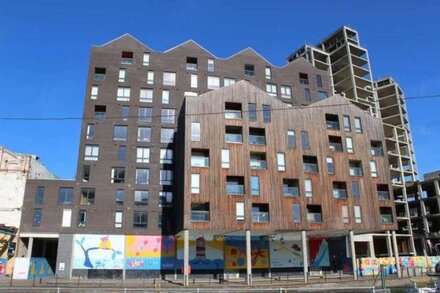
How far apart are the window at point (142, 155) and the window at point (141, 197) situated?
421 cm

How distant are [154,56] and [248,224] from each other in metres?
30.3

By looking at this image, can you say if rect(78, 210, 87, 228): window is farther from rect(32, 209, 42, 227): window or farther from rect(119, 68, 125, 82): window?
rect(119, 68, 125, 82): window

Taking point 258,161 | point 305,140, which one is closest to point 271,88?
point 305,140

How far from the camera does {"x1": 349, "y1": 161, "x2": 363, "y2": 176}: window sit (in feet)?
166

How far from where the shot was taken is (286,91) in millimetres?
65062

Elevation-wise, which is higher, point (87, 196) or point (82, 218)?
point (87, 196)

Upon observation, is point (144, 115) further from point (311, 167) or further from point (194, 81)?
point (311, 167)

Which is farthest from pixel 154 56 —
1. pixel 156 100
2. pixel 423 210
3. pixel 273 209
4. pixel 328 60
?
pixel 423 210

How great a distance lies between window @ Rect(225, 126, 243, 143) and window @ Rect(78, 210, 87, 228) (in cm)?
2050

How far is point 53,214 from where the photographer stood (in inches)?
2029

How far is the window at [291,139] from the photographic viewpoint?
49.0 m

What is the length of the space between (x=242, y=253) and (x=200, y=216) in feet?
38.7

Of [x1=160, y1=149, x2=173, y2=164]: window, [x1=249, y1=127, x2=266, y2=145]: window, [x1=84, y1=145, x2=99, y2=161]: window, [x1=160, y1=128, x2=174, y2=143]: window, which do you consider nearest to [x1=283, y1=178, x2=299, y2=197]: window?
[x1=249, y1=127, x2=266, y2=145]: window

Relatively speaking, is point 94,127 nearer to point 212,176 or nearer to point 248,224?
point 212,176
